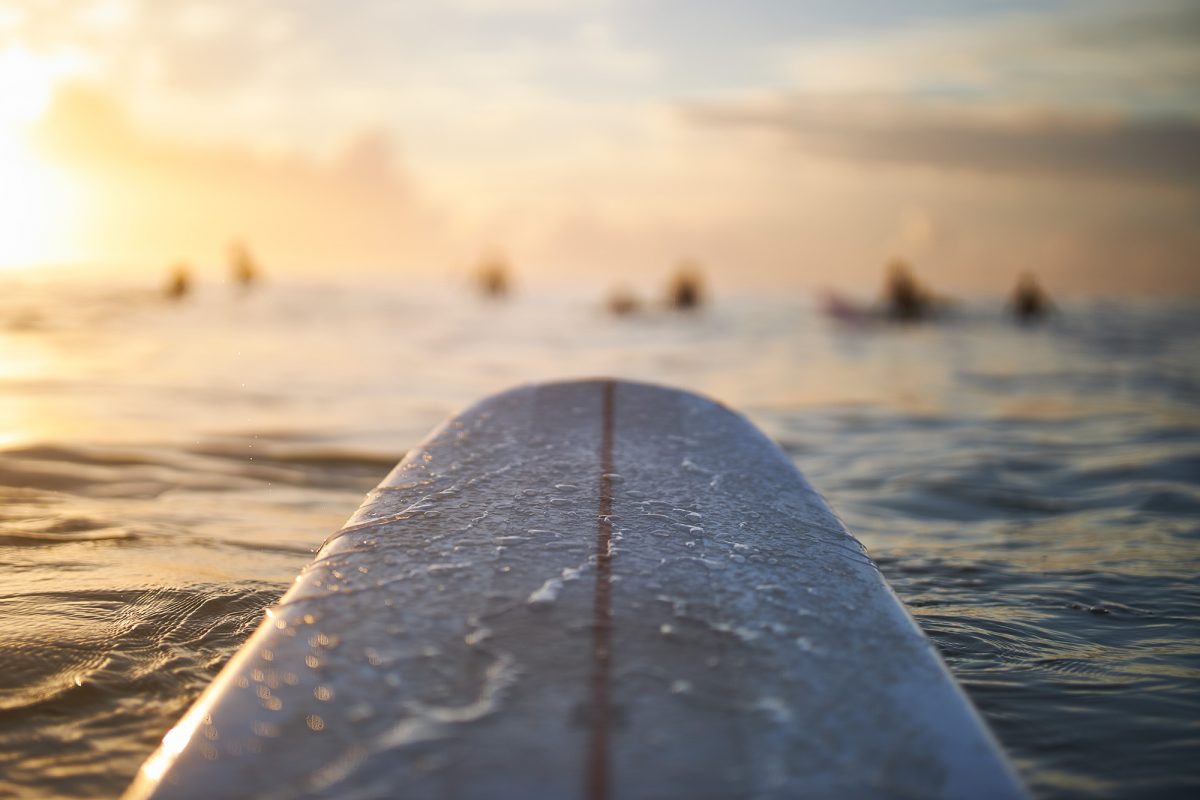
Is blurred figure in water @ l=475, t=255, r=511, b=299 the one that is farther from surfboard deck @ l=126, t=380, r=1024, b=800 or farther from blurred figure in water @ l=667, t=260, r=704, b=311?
surfboard deck @ l=126, t=380, r=1024, b=800

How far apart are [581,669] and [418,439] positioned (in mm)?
4290

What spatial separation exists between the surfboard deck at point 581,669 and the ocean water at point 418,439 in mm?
420

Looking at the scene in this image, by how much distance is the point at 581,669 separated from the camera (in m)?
1.33

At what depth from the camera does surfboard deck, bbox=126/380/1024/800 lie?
1146 mm

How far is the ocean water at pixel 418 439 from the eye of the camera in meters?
1.79

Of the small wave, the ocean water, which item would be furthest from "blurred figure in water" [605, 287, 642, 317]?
the small wave

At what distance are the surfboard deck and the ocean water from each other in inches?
16.5

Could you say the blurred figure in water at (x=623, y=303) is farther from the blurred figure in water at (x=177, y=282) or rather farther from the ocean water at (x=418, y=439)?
the ocean water at (x=418, y=439)

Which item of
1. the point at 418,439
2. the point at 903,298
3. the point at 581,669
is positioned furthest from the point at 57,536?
the point at 903,298

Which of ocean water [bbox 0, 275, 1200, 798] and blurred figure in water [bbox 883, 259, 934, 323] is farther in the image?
blurred figure in water [bbox 883, 259, 934, 323]

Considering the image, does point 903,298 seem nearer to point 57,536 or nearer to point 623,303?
point 623,303

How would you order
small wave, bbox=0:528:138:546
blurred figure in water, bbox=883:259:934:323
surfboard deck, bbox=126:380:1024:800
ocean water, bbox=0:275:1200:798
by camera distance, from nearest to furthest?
surfboard deck, bbox=126:380:1024:800 < ocean water, bbox=0:275:1200:798 < small wave, bbox=0:528:138:546 < blurred figure in water, bbox=883:259:934:323

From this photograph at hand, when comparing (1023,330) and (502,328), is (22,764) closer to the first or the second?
(502,328)

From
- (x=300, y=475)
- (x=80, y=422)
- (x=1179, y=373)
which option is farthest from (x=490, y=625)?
(x=1179, y=373)
